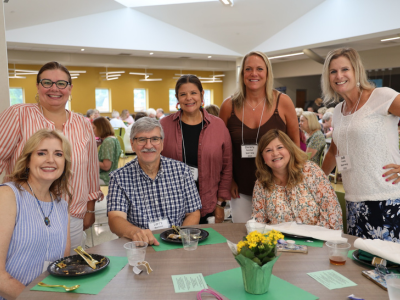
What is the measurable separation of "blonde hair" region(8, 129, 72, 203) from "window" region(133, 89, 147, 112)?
684 inches

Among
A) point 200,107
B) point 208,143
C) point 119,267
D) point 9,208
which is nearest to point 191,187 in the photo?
point 208,143

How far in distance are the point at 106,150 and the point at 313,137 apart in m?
3.03

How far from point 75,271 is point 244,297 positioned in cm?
69

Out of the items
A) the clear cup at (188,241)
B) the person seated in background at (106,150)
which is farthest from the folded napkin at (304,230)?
the person seated in background at (106,150)

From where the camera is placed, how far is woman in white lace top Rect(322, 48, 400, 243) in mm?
2086

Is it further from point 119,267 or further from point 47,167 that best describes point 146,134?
point 119,267

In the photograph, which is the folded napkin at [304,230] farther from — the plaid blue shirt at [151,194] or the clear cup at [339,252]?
the plaid blue shirt at [151,194]

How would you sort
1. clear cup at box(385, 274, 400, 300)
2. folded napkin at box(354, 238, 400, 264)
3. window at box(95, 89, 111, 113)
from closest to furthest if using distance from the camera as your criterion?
clear cup at box(385, 274, 400, 300) < folded napkin at box(354, 238, 400, 264) < window at box(95, 89, 111, 113)

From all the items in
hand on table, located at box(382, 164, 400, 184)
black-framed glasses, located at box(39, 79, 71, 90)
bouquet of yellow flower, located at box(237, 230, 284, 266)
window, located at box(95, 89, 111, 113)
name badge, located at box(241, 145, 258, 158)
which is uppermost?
window, located at box(95, 89, 111, 113)

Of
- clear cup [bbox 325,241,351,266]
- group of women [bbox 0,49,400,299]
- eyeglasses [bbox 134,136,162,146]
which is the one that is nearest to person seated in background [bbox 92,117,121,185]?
group of women [bbox 0,49,400,299]

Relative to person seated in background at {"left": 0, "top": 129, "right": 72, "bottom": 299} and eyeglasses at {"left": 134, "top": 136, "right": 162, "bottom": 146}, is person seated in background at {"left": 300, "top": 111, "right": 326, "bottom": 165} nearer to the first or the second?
eyeglasses at {"left": 134, "top": 136, "right": 162, "bottom": 146}

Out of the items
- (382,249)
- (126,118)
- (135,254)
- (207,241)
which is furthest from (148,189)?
(126,118)

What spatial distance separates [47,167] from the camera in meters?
1.75

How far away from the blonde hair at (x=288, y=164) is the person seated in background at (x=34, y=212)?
114 centimetres
